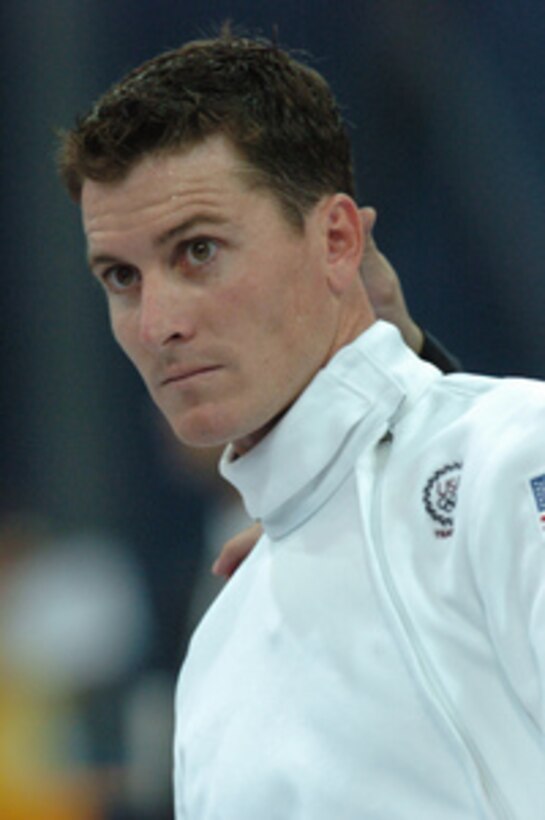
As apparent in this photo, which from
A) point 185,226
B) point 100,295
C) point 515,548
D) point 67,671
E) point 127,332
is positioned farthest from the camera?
point 100,295

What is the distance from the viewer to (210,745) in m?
1.70

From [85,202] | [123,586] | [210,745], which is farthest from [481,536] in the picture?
[123,586]

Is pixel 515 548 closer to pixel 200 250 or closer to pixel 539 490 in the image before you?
pixel 539 490

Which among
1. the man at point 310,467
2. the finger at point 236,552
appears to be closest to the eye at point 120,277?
the man at point 310,467

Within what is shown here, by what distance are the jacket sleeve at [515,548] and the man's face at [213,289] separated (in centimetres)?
35

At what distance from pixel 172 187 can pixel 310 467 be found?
0.38 metres

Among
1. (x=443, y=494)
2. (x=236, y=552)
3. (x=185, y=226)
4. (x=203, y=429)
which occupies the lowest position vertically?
(x=236, y=552)

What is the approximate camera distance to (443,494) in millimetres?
1521

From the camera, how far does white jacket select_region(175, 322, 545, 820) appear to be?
1.39 meters

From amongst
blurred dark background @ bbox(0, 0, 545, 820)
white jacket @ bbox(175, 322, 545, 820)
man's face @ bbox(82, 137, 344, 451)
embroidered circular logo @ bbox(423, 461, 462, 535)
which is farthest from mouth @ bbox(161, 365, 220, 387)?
blurred dark background @ bbox(0, 0, 545, 820)

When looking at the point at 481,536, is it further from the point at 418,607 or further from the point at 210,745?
the point at 210,745

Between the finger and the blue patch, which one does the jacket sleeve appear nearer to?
the blue patch

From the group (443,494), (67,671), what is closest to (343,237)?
(443,494)

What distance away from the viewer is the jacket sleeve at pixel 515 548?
1.36m
